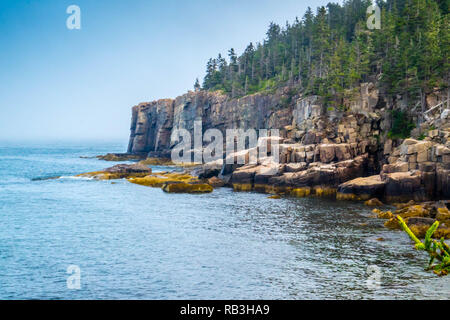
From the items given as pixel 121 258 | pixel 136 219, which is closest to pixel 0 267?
pixel 121 258

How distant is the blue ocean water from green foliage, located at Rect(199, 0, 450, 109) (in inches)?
1111

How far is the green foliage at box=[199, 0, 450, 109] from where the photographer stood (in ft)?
210

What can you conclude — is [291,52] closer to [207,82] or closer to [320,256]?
[207,82]

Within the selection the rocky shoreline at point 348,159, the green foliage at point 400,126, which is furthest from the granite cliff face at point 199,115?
the green foliage at point 400,126

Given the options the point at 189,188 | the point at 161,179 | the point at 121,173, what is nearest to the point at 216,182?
the point at 189,188

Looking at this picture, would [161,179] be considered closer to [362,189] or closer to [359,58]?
Result: [362,189]

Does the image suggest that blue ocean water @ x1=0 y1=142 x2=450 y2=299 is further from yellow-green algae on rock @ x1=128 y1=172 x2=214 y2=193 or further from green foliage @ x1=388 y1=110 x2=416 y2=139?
green foliage @ x1=388 y1=110 x2=416 y2=139

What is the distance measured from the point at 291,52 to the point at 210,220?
9073cm

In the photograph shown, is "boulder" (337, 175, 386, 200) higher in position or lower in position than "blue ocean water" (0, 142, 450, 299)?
higher

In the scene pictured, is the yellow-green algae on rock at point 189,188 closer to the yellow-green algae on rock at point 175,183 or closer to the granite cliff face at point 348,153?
the yellow-green algae on rock at point 175,183

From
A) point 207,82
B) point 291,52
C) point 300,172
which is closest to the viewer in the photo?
point 300,172

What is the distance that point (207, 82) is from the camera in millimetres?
134250

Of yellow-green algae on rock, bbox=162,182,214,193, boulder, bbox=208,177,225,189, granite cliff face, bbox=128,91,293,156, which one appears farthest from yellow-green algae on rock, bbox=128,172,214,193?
granite cliff face, bbox=128,91,293,156

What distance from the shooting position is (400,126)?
63.7 meters
